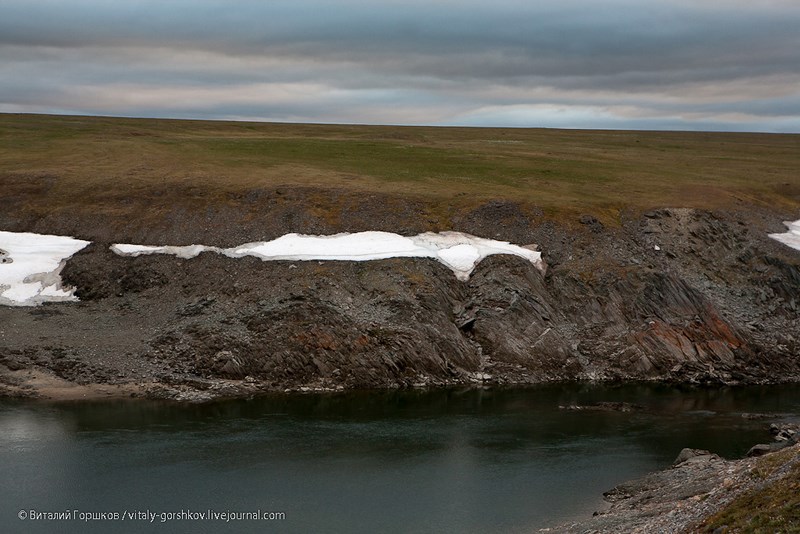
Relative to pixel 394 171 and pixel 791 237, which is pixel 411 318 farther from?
pixel 791 237

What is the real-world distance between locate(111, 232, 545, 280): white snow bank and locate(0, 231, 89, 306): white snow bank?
480 cm

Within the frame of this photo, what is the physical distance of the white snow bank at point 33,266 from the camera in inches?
2576

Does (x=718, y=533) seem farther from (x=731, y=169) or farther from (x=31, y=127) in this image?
(x=31, y=127)

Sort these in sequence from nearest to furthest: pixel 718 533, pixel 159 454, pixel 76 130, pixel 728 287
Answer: pixel 718 533
pixel 159 454
pixel 728 287
pixel 76 130

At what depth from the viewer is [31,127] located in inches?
A: 5098

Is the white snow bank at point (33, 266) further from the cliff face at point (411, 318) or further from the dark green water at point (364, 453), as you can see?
the dark green water at point (364, 453)

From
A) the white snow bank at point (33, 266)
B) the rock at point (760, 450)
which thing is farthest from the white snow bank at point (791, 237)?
the white snow bank at point (33, 266)

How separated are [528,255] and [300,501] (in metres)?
35.8

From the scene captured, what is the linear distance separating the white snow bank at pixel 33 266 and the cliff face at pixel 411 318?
4.20 feet

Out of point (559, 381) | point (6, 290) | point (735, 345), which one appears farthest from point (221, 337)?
point (735, 345)

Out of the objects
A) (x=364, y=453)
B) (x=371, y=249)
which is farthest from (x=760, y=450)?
(x=371, y=249)

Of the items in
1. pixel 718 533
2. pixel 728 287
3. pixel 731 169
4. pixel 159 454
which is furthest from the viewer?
pixel 731 169

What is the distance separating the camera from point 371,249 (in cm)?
6838

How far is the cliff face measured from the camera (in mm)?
58500
